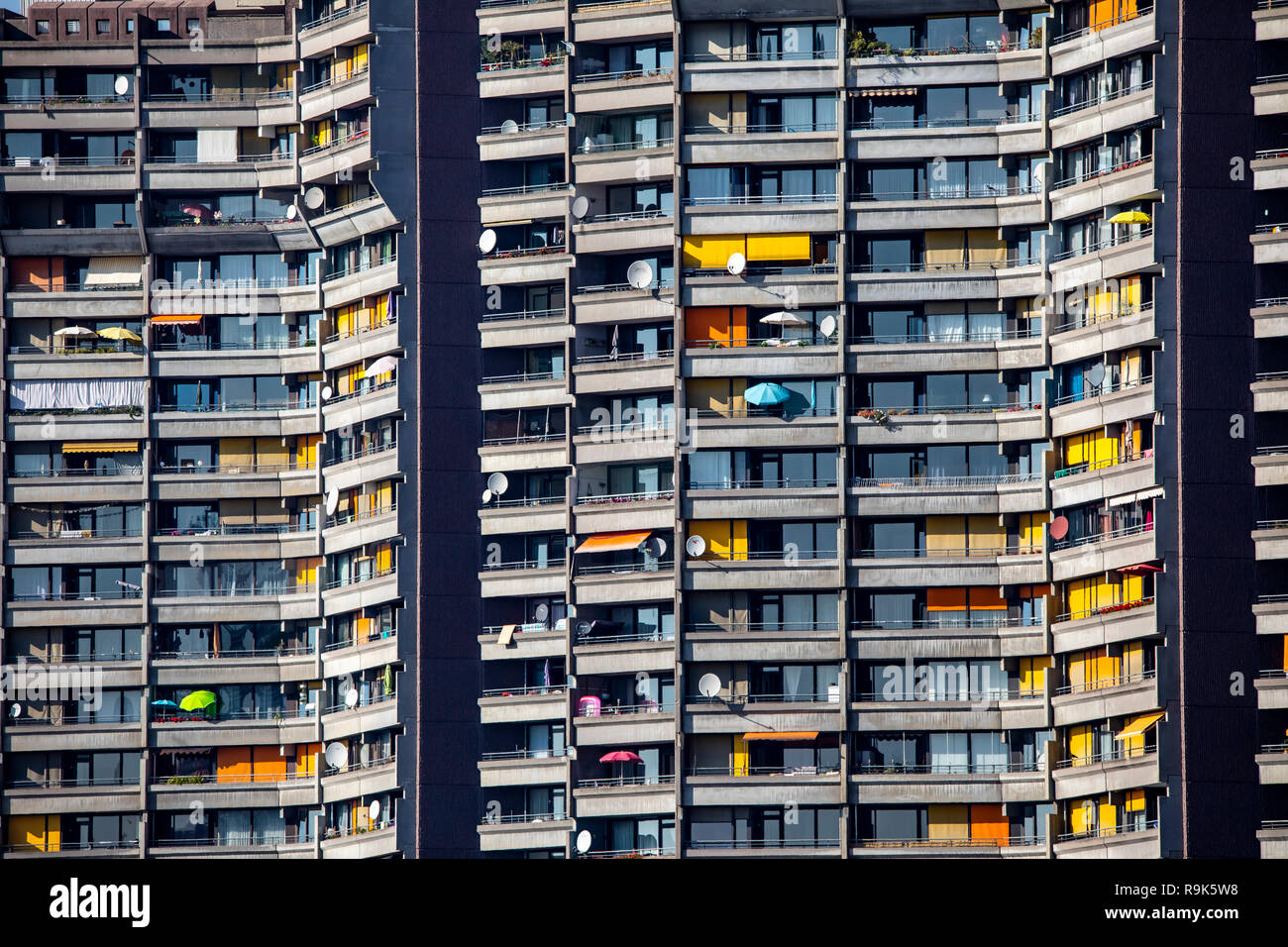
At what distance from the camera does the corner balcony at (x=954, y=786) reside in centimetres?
8656

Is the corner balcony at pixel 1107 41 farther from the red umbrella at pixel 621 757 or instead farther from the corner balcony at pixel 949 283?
the red umbrella at pixel 621 757

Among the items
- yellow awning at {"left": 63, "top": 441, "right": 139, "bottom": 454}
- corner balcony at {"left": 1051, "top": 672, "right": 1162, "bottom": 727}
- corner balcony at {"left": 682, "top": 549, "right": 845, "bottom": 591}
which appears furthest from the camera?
yellow awning at {"left": 63, "top": 441, "right": 139, "bottom": 454}

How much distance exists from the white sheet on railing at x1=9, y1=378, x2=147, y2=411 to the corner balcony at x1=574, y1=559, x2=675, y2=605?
907 inches

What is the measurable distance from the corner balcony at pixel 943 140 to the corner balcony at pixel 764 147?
2.99 feet

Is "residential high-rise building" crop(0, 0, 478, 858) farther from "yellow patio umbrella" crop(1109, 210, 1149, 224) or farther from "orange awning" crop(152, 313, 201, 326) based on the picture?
"yellow patio umbrella" crop(1109, 210, 1149, 224)

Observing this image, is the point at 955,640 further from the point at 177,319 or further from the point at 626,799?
the point at 177,319

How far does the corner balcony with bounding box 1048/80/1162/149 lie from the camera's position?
3346 inches

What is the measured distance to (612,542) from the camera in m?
91.2

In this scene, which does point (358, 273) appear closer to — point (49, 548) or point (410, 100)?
point (410, 100)

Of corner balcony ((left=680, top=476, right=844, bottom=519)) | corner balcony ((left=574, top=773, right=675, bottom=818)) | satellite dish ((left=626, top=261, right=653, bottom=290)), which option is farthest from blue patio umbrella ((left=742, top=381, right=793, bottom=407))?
corner balcony ((left=574, top=773, right=675, bottom=818))

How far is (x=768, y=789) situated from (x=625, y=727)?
5.96m
